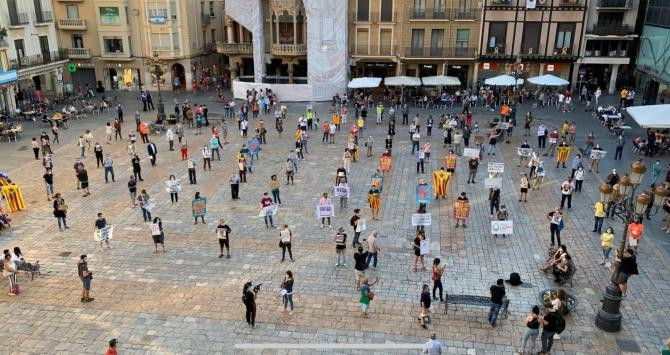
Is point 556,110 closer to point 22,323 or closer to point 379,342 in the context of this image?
point 379,342

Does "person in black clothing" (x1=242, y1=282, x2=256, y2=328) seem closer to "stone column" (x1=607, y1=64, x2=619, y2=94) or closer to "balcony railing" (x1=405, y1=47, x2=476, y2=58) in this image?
"balcony railing" (x1=405, y1=47, x2=476, y2=58)

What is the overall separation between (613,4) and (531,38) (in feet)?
21.1

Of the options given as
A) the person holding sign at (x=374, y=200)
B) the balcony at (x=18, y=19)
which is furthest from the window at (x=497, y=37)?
the balcony at (x=18, y=19)

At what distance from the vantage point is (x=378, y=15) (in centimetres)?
4650

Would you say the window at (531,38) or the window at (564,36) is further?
the window at (531,38)

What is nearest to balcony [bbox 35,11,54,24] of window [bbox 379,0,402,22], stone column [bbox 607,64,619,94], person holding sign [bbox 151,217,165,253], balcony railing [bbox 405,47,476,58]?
window [bbox 379,0,402,22]

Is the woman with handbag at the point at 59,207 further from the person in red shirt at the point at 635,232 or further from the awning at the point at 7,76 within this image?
the awning at the point at 7,76

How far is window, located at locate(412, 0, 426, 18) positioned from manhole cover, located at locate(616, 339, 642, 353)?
36088mm

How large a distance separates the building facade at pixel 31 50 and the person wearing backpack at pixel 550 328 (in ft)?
134

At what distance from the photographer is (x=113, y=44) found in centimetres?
5094

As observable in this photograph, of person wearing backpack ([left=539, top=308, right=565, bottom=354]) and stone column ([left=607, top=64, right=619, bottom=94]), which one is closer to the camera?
person wearing backpack ([left=539, top=308, right=565, bottom=354])

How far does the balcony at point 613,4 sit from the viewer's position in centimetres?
4394

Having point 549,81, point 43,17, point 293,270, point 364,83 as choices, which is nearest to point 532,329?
point 293,270

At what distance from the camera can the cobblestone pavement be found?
47.8 feet
